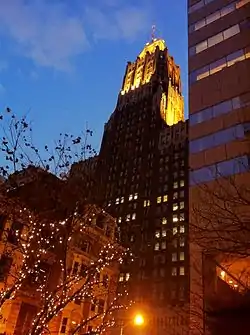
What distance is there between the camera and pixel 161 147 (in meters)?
99.4

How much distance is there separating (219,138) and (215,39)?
940 cm

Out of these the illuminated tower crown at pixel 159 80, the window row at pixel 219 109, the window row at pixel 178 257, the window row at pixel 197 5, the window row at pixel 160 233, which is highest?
the illuminated tower crown at pixel 159 80

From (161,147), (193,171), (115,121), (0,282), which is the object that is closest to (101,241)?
(0,282)

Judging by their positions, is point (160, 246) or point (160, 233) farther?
point (160, 233)

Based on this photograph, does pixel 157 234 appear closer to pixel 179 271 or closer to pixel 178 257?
pixel 178 257

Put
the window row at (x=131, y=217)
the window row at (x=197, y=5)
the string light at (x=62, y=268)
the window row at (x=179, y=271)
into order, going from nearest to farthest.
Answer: the string light at (x=62, y=268) → the window row at (x=197, y=5) → the window row at (x=179, y=271) → the window row at (x=131, y=217)

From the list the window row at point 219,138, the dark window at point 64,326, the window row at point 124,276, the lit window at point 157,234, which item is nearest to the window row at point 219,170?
the window row at point 219,138

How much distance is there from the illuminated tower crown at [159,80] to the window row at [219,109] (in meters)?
86.7

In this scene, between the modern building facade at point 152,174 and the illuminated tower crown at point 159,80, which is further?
the illuminated tower crown at point 159,80

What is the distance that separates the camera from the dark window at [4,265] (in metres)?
22.9

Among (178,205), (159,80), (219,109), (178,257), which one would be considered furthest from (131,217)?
(219,109)

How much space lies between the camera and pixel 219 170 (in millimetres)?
21281

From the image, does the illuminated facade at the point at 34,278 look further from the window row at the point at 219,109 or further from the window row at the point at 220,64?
the window row at the point at 220,64

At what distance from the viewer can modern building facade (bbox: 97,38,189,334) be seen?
2835 inches
